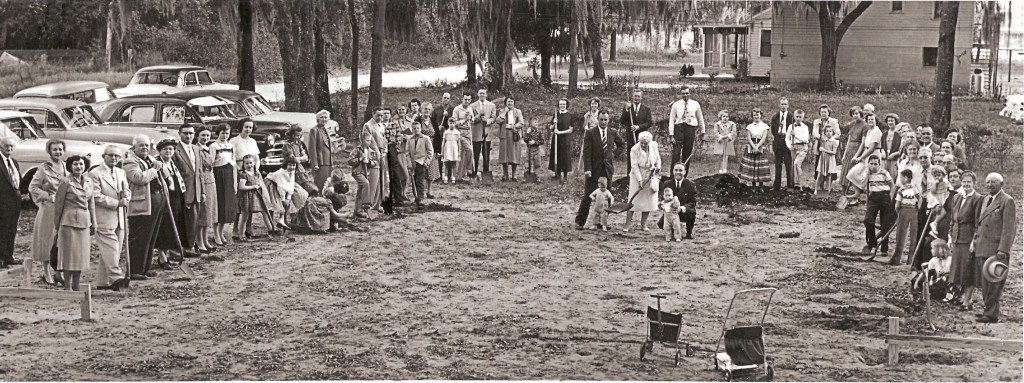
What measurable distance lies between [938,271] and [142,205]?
7.72 meters

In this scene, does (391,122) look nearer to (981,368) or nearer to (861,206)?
(861,206)

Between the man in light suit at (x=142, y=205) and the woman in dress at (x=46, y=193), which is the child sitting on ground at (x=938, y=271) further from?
the woman in dress at (x=46, y=193)

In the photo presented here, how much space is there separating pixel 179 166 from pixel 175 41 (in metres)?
34.2

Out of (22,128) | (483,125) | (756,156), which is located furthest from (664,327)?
(22,128)

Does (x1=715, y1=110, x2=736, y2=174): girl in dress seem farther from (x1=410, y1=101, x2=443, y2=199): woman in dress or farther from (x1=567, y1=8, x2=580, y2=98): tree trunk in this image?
(x1=567, y1=8, x2=580, y2=98): tree trunk

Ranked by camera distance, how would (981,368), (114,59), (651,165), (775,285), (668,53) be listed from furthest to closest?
(668,53), (114,59), (651,165), (775,285), (981,368)

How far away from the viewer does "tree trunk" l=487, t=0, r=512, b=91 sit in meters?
33.0

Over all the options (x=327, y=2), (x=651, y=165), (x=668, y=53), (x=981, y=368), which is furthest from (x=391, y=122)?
(x=668, y=53)

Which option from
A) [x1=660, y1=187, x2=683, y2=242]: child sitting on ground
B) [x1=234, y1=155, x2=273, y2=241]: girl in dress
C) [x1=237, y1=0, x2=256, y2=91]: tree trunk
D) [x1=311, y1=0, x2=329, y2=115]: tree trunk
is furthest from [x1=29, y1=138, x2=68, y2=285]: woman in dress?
[x1=237, y1=0, x2=256, y2=91]: tree trunk

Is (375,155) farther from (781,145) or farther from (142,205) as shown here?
(781,145)

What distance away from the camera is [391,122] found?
16500 millimetres

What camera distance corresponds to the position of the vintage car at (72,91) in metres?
22.8

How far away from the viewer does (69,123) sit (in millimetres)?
17812

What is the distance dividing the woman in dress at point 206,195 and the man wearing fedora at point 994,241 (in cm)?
811
